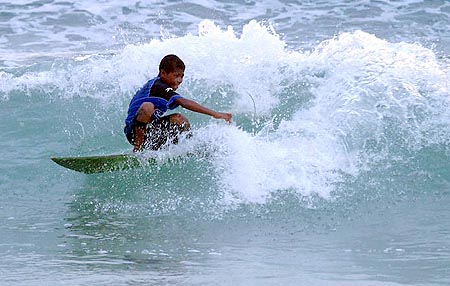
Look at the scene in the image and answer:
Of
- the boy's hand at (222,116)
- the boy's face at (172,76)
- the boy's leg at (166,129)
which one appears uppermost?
the boy's face at (172,76)

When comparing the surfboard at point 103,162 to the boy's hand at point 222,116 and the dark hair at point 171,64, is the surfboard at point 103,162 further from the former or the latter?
the boy's hand at point 222,116

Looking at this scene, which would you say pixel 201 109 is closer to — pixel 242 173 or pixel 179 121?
pixel 179 121

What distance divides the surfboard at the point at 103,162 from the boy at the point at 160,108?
→ 16 centimetres

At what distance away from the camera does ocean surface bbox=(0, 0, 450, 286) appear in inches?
208

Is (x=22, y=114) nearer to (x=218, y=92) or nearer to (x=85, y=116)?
(x=85, y=116)

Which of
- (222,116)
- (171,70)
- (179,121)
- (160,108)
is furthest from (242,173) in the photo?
(171,70)

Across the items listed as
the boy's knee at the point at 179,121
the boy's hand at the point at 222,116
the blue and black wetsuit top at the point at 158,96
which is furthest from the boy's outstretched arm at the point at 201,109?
the boy's knee at the point at 179,121

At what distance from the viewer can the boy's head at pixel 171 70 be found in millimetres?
7492

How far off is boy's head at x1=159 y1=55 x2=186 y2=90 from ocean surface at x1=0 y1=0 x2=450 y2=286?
1.61ft

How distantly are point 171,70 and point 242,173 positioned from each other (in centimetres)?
109

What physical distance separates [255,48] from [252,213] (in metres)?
4.49

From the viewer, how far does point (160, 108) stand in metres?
7.59

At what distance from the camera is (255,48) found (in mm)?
10750

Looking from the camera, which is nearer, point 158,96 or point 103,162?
point 158,96
